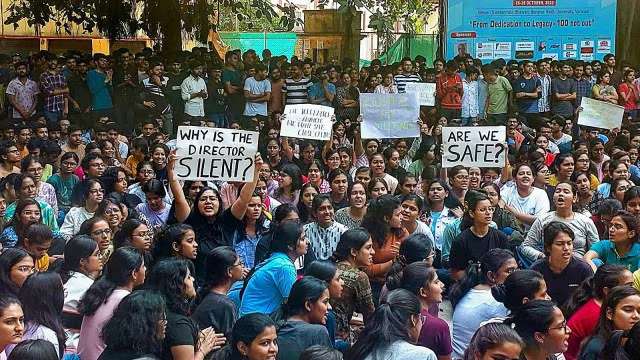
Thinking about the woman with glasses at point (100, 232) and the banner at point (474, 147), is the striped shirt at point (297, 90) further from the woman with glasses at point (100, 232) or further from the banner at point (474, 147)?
the woman with glasses at point (100, 232)

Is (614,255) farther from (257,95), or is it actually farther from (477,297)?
(257,95)

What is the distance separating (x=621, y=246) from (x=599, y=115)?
7.12 metres

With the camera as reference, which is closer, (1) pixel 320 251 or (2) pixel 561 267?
(2) pixel 561 267

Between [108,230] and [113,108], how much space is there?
1002cm

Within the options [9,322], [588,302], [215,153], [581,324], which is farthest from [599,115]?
[9,322]

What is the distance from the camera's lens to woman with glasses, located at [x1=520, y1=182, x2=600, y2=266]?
28.1ft

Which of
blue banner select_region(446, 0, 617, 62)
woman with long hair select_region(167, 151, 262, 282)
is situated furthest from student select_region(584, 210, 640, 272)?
blue banner select_region(446, 0, 617, 62)

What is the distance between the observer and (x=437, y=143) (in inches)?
563

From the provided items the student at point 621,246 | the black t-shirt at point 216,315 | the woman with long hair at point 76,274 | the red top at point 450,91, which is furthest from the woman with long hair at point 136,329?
the red top at point 450,91

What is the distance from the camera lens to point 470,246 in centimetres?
816

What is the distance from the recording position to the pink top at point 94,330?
614cm

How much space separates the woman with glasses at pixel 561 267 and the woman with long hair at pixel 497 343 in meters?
2.22

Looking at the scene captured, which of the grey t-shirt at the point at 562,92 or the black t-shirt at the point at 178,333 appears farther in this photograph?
the grey t-shirt at the point at 562,92

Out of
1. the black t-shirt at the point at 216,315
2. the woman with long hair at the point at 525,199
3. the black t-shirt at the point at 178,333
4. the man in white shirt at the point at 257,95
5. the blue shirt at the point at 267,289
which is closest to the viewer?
the black t-shirt at the point at 178,333
